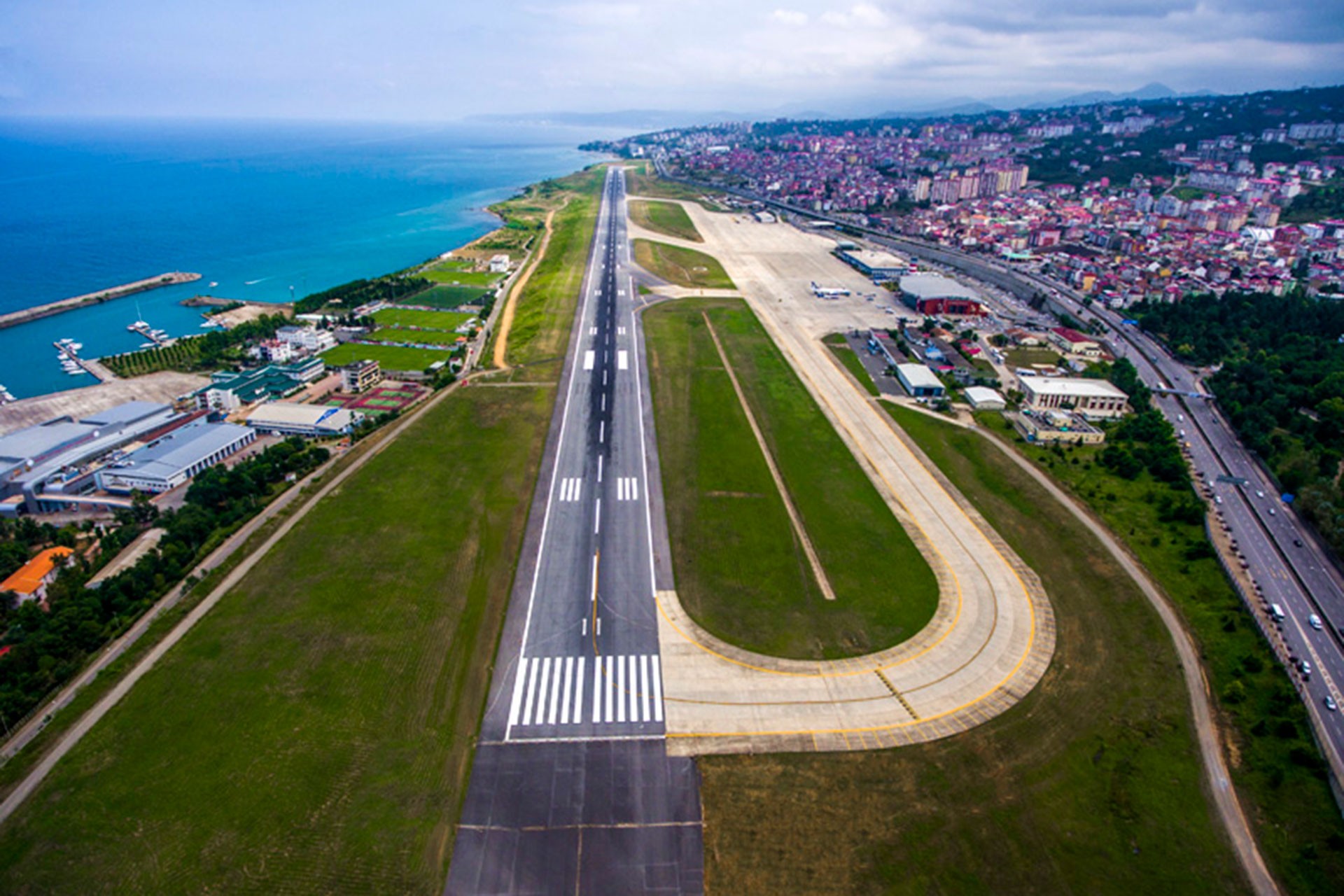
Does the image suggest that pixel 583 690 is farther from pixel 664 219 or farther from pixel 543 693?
pixel 664 219

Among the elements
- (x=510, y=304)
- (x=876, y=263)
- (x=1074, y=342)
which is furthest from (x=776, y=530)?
(x=876, y=263)

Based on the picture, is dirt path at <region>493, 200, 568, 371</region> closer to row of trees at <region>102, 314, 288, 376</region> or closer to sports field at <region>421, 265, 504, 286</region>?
sports field at <region>421, 265, 504, 286</region>

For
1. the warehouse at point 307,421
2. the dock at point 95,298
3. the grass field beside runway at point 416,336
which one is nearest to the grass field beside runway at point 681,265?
the grass field beside runway at point 416,336

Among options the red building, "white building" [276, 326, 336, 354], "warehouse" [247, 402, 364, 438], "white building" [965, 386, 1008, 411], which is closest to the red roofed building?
the red building

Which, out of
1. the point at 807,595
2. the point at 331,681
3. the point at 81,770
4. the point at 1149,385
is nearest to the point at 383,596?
the point at 331,681

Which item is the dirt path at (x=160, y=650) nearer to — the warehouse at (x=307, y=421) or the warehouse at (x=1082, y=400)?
the warehouse at (x=307, y=421)

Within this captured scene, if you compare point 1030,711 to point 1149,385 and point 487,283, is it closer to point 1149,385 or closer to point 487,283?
point 1149,385
